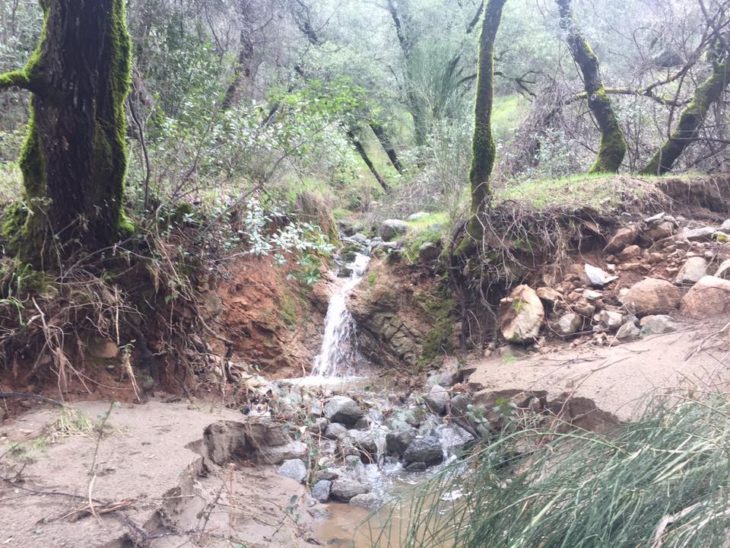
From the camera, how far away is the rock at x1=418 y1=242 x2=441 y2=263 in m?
8.78

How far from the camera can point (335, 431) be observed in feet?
20.4

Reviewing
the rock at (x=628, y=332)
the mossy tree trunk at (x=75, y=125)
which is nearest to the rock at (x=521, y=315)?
the rock at (x=628, y=332)

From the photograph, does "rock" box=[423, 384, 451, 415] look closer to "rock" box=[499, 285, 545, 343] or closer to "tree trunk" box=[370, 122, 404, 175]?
"rock" box=[499, 285, 545, 343]

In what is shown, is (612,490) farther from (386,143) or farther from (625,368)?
(386,143)

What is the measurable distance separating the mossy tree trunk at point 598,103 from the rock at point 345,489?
7.27 metres

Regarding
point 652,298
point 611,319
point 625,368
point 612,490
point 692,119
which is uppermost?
point 692,119

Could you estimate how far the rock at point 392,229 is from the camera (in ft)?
36.2

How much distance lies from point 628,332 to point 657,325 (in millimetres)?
322

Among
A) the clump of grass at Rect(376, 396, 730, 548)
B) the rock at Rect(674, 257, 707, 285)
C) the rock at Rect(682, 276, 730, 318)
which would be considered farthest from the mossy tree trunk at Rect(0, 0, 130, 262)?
the rock at Rect(674, 257, 707, 285)

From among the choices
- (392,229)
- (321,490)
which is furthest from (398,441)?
(392,229)

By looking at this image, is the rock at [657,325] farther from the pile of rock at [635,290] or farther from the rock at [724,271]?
the rock at [724,271]

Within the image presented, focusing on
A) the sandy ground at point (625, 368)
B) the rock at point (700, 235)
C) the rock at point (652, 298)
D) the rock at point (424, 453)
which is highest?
the rock at point (700, 235)

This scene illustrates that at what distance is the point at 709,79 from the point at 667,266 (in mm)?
4465

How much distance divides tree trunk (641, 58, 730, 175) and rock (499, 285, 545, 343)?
428 centimetres
